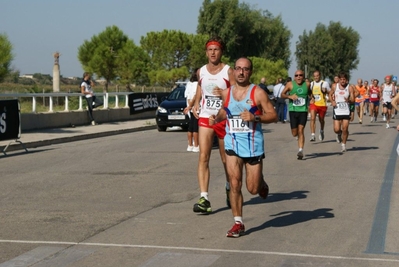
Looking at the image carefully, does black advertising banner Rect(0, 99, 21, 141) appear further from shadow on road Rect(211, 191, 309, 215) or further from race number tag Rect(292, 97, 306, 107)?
shadow on road Rect(211, 191, 309, 215)

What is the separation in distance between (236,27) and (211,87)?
275 ft

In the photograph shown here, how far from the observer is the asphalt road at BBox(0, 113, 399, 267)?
7.33m

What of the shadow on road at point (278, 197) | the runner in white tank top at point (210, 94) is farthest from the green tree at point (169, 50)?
the runner in white tank top at point (210, 94)

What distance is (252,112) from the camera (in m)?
8.05

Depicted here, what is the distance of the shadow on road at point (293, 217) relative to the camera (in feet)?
29.0

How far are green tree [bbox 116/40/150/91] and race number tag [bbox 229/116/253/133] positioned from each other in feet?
213

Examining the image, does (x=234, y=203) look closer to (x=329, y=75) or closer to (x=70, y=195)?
(x=70, y=195)

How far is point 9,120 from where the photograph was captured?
18.4 m

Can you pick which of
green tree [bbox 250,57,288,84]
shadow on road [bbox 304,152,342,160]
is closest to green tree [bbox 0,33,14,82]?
shadow on road [bbox 304,152,342,160]

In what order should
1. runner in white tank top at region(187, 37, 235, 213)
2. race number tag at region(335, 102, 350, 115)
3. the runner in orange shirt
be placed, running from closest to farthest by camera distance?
1. runner in white tank top at region(187, 37, 235, 213)
2. race number tag at region(335, 102, 350, 115)
3. the runner in orange shirt

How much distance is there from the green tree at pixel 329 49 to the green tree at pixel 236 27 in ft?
50.5

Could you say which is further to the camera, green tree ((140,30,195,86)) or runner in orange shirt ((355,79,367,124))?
green tree ((140,30,195,86))

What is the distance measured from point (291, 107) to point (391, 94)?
16.1m

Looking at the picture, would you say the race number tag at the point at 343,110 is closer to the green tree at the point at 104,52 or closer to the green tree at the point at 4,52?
the green tree at the point at 4,52
